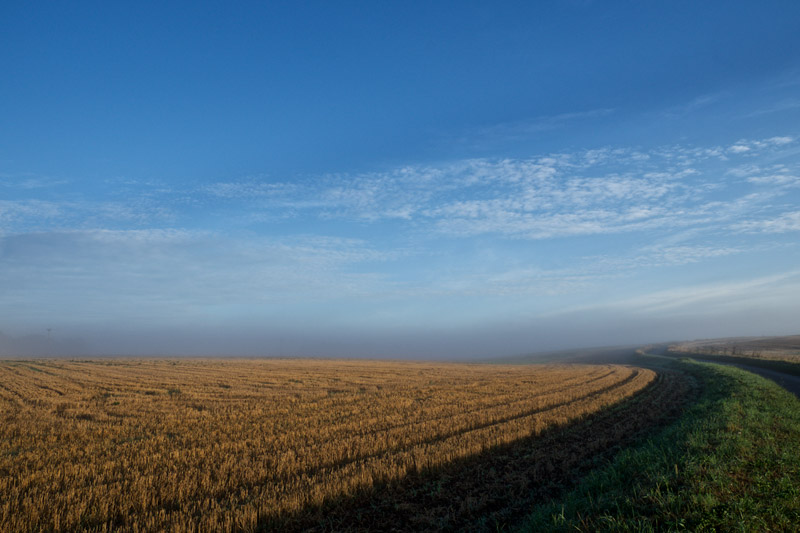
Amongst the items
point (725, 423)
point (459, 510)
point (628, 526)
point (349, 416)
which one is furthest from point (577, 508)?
point (349, 416)

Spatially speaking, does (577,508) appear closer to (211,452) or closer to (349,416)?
(211,452)

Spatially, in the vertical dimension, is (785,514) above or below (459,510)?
above

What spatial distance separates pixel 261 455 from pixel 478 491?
19.2ft

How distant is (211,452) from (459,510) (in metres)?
7.41

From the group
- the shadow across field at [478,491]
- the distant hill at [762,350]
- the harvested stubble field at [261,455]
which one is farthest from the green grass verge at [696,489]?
the distant hill at [762,350]

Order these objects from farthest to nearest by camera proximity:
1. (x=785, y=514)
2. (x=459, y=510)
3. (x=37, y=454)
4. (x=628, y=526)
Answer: (x=37, y=454), (x=459, y=510), (x=785, y=514), (x=628, y=526)

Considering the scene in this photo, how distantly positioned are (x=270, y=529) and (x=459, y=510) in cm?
344

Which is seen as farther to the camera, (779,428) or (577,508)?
(779,428)

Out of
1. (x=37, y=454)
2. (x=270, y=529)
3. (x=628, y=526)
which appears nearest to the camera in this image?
(x=628, y=526)

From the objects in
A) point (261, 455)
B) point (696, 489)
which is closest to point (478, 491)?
point (696, 489)

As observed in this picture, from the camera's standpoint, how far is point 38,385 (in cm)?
2947

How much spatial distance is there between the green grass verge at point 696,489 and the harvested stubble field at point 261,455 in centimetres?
174

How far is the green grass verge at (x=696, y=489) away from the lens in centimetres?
601

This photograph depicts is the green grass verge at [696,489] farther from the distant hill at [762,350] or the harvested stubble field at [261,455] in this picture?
the distant hill at [762,350]
